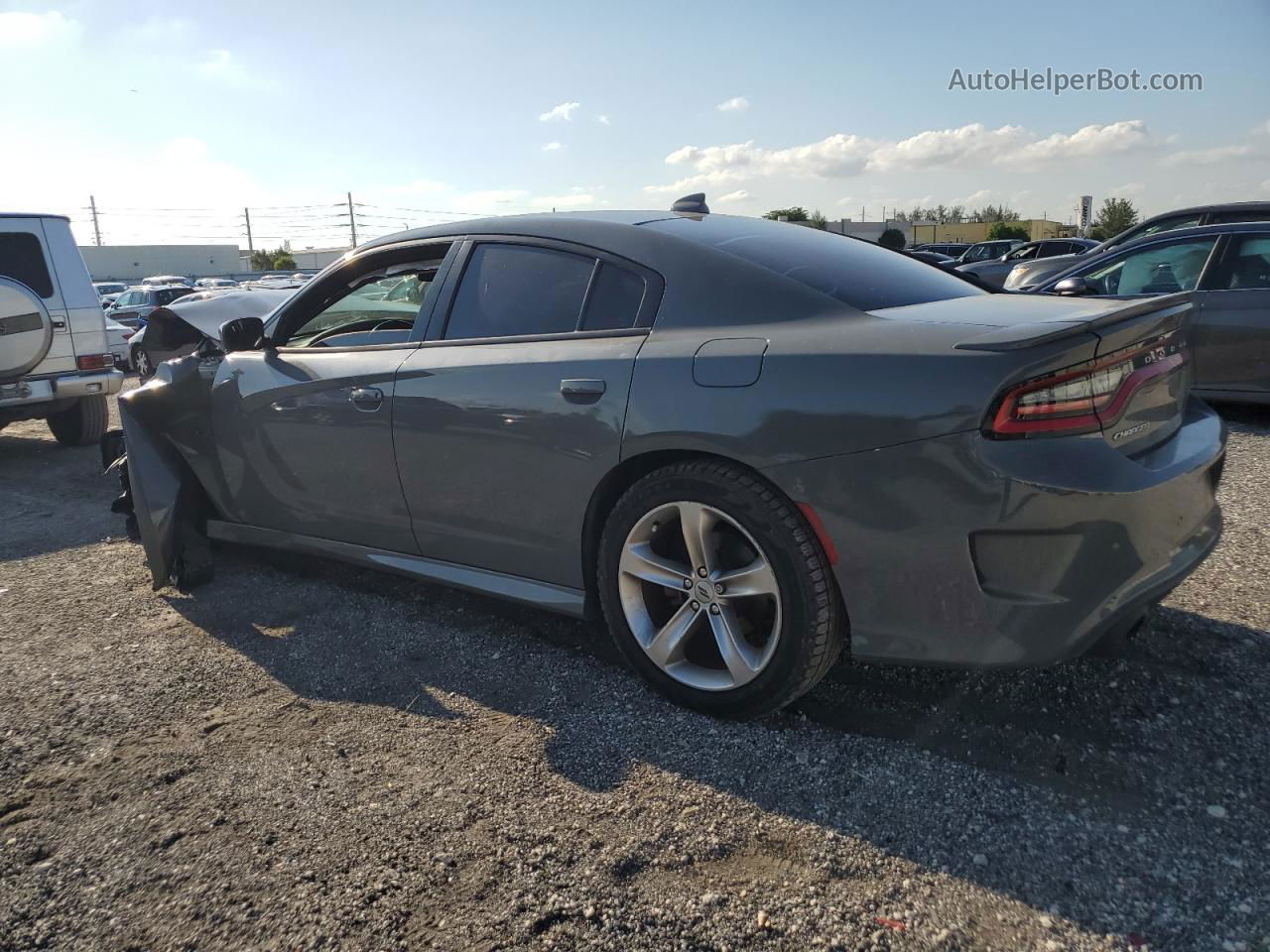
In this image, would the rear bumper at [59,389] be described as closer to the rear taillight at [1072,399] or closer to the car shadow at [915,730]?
the car shadow at [915,730]

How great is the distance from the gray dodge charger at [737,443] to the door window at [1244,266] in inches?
183

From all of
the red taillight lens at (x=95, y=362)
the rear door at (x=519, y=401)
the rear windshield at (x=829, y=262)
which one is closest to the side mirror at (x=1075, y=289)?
the rear windshield at (x=829, y=262)

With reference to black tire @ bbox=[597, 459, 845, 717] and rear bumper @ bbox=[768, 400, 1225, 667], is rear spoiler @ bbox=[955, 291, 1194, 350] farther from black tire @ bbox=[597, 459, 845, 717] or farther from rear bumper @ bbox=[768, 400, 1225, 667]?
black tire @ bbox=[597, 459, 845, 717]

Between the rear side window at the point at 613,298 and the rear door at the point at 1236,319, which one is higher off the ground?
the rear side window at the point at 613,298

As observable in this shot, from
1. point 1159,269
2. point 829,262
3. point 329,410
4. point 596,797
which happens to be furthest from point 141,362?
point 596,797

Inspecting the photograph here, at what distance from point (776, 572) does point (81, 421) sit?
7945 mm

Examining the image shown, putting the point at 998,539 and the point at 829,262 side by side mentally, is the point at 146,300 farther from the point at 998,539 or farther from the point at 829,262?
the point at 998,539

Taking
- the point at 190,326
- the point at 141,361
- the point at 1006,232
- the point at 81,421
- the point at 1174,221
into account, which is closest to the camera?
the point at 190,326

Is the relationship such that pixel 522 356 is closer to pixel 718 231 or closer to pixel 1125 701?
pixel 718 231

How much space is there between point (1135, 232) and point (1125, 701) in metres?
8.89

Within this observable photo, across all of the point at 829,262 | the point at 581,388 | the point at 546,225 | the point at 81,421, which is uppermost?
the point at 546,225

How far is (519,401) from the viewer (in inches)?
117

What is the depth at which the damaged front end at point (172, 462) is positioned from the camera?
13.0 ft

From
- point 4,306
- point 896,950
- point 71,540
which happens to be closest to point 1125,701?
point 896,950
